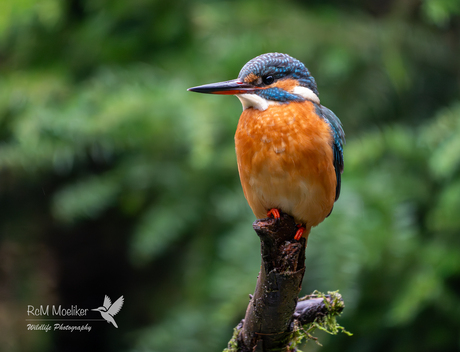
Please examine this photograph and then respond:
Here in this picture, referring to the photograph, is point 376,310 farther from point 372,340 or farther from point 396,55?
point 396,55

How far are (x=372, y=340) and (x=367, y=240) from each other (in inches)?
23.5

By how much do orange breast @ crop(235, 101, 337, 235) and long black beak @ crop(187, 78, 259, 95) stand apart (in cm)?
7

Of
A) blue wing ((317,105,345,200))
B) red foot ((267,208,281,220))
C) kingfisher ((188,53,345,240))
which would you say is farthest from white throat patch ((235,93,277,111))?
red foot ((267,208,281,220))

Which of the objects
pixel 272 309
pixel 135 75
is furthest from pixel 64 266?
pixel 272 309

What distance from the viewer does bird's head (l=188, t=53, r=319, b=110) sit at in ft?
4.66

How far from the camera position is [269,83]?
1.45 metres

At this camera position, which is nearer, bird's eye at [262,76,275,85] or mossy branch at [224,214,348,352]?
mossy branch at [224,214,348,352]

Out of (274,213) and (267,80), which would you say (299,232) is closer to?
(274,213)

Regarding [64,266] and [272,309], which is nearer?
[272,309]

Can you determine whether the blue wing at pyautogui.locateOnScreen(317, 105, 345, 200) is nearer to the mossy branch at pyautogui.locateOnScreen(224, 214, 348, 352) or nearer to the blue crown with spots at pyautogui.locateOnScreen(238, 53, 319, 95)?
the blue crown with spots at pyautogui.locateOnScreen(238, 53, 319, 95)

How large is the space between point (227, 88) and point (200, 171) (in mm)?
1224

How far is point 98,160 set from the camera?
9.36 feet

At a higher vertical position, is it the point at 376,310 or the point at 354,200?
the point at 354,200

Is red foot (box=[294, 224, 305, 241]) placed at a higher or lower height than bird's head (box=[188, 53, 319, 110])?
lower
